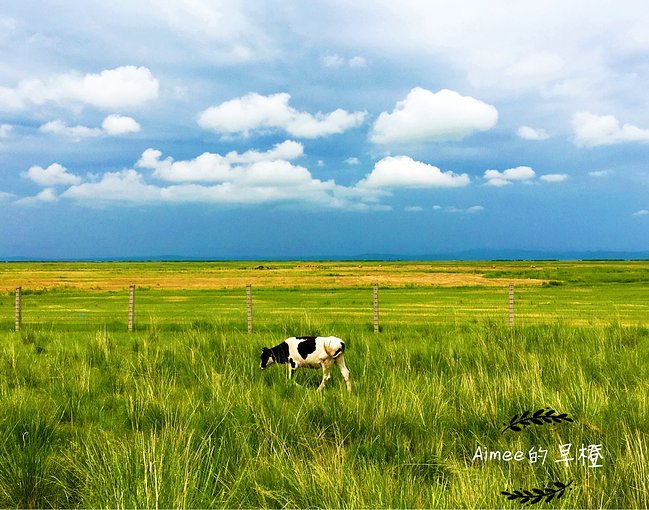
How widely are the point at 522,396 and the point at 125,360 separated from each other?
8.17m

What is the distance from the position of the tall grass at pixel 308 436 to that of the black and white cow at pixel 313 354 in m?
0.32

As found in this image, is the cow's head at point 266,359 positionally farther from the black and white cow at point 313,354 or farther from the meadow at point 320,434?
the meadow at point 320,434

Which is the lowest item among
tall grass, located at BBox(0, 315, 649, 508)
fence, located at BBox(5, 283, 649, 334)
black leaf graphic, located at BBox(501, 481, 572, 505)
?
fence, located at BBox(5, 283, 649, 334)

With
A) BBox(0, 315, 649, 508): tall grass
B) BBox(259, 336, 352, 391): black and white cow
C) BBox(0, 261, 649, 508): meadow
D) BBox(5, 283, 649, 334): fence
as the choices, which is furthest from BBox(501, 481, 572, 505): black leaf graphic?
BBox(5, 283, 649, 334): fence

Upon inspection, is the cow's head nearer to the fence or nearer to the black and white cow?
the black and white cow

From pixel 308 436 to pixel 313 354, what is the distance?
12.3ft

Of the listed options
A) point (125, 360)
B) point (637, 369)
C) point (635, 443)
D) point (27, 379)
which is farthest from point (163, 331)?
point (635, 443)

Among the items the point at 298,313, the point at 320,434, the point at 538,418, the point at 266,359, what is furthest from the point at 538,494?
the point at 298,313

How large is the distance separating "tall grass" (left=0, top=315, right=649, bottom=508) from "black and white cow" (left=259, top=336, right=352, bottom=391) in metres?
0.32

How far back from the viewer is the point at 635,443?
17.5 feet

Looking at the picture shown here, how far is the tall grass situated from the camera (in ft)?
15.3

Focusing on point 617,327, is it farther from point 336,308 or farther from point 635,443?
point 336,308

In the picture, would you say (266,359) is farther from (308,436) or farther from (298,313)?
(298,313)

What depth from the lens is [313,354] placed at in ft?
33.4
